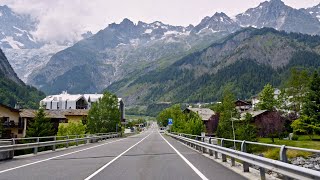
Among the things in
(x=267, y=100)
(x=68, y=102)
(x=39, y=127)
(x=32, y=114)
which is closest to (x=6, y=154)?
(x=39, y=127)

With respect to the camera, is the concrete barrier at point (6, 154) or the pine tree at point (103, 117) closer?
the concrete barrier at point (6, 154)

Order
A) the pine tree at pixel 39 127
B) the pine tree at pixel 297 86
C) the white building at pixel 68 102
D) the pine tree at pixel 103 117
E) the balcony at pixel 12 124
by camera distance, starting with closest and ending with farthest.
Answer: the pine tree at pixel 39 127, the balcony at pixel 12 124, the pine tree at pixel 103 117, the pine tree at pixel 297 86, the white building at pixel 68 102

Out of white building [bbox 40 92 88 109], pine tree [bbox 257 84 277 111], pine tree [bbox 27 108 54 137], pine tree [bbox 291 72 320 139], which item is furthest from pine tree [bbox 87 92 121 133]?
white building [bbox 40 92 88 109]

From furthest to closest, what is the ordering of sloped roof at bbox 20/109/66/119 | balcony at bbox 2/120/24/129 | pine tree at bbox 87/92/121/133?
1. pine tree at bbox 87/92/121/133
2. sloped roof at bbox 20/109/66/119
3. balcony at bbox 2/120/24/129

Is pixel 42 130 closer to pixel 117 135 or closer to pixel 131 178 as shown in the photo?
pixel 117 135

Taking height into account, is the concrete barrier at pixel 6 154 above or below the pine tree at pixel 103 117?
below

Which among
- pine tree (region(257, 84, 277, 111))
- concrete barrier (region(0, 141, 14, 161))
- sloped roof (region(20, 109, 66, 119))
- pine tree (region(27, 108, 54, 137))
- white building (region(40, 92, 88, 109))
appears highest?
white building (region(40, 92, 88, 109))

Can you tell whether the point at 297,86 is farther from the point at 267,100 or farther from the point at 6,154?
the point at 6,154

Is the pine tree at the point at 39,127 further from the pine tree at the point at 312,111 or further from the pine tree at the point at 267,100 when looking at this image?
the pine tree at the point at 267,100

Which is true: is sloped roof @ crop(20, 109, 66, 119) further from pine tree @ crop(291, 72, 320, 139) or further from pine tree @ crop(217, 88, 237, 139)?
pine tree @ crop(291, 72, 320, 139)

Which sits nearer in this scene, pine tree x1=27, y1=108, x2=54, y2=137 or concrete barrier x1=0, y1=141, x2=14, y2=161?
concrete barrier x1=0, y1=141, x2=14, y2=161

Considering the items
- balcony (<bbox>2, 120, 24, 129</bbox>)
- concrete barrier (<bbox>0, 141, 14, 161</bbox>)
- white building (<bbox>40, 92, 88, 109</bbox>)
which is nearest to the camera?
concrete barrier (<bbox>0, 141, 14, 161</bbox>)

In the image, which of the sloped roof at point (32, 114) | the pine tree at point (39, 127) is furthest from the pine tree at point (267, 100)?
Answer: the pine tree at point (39, 127)

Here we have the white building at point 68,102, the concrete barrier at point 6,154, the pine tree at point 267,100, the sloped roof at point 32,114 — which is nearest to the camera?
the concrete barrier at point 6,154
